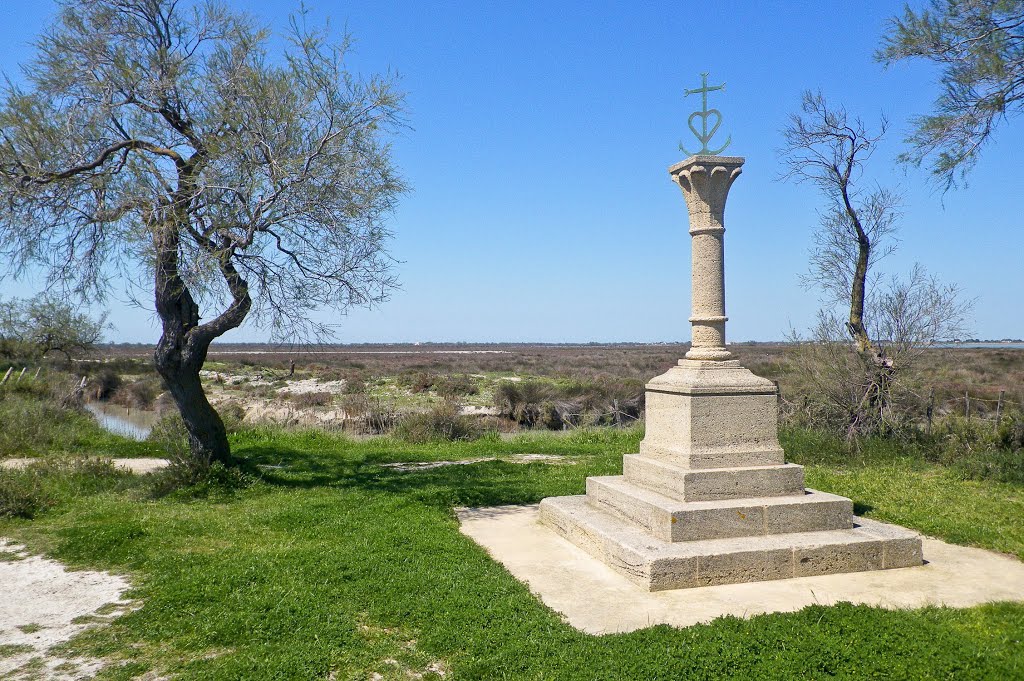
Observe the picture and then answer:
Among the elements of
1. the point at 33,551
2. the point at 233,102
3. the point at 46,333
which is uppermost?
the point at 233,102

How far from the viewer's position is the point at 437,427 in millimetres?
16609

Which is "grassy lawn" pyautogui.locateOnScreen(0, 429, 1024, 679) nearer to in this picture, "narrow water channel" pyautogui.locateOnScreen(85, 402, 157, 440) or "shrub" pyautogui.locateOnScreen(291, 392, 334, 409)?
"narrow water channel" pyautogui.locateOnScreen(85, 402, 157, 440)

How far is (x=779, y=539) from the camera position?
6.34 m

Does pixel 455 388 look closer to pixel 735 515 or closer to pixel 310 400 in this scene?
pixel 310 400

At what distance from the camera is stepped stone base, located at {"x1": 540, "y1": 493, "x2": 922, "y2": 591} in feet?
19.0

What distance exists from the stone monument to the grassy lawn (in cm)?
108

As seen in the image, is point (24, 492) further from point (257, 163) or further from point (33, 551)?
point (257, 163)

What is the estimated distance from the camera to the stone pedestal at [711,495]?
6020 millimetres

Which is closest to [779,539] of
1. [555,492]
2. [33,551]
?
[555,492]

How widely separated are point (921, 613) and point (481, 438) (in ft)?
38.8

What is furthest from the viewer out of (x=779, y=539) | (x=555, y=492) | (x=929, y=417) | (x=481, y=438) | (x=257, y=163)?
(x=481, y=438)

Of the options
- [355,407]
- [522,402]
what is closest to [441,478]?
[355,407]

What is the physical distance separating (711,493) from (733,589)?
108 cm

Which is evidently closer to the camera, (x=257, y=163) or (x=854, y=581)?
(x=854, y=581)
